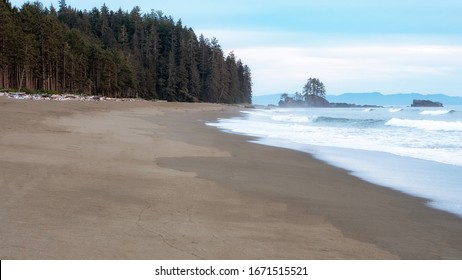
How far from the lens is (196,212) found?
531 centimetres

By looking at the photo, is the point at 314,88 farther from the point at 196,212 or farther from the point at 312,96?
the point at 196,212

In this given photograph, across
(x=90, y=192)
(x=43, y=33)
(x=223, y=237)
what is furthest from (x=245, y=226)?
(x=43, y=33)

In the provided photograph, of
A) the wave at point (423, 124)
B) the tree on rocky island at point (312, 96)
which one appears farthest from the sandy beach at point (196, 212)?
the tree on rocky island at point (312, 96)

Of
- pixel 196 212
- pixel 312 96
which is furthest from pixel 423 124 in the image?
pixel 312 96

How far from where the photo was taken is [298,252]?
4.07m

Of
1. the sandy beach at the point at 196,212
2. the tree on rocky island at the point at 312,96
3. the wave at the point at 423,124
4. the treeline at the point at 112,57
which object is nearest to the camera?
the sandy beach at the point at 196,212

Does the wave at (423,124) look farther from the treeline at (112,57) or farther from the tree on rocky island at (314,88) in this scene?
the tree on rocky island at (314,88)

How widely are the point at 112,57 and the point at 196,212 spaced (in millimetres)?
71323

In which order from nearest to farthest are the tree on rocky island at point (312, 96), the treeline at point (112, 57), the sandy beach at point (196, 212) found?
1. the sandy beach at point (196, 212)
2. the treeline at point (112, 57)
3. the tree on rocky island at point (312, 96)

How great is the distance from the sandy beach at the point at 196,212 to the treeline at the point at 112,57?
137 ft

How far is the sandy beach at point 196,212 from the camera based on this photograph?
3.98m

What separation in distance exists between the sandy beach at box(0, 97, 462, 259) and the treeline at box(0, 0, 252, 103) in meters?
41.6

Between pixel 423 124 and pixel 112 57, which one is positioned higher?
pixel 112 57
